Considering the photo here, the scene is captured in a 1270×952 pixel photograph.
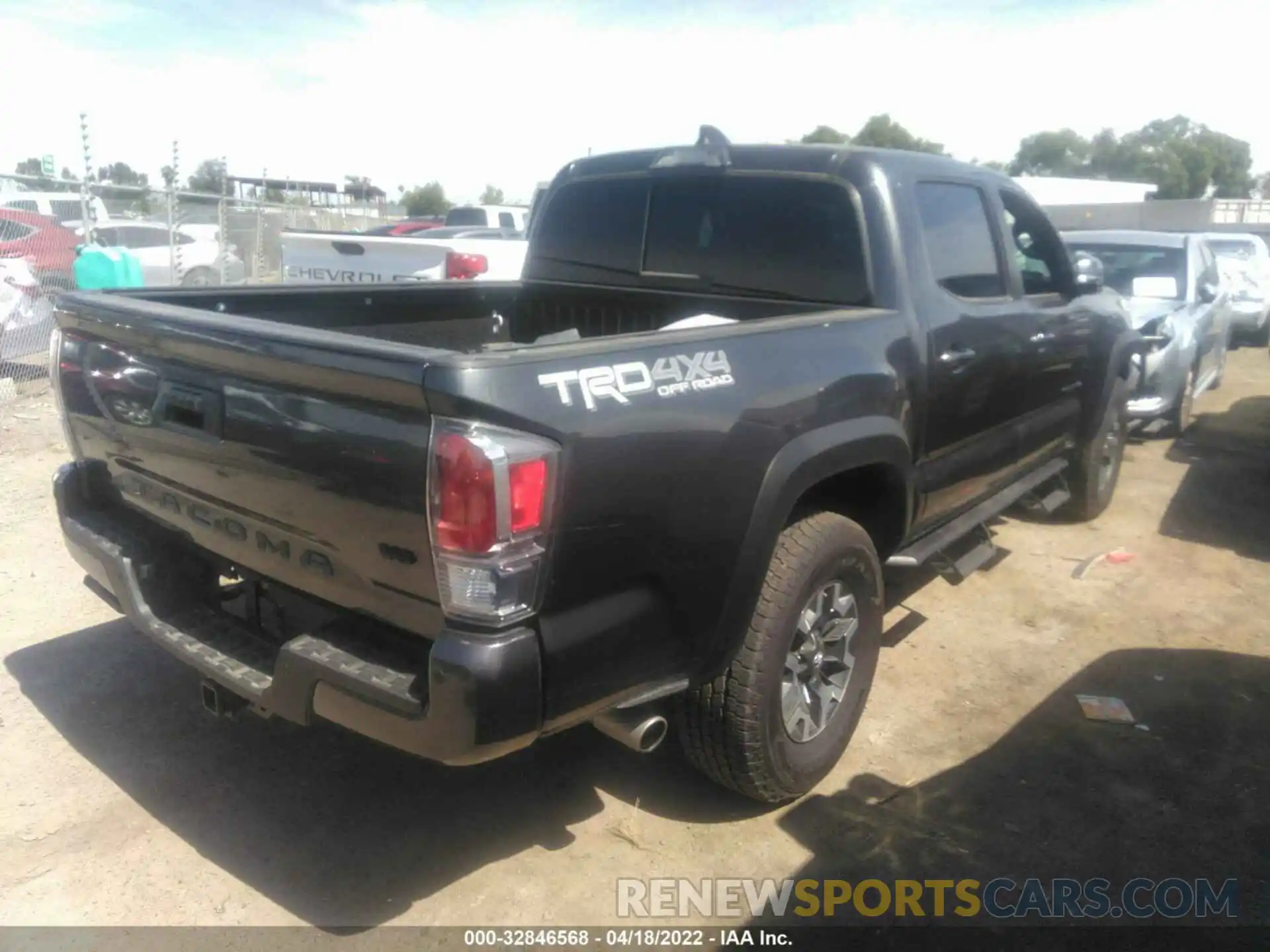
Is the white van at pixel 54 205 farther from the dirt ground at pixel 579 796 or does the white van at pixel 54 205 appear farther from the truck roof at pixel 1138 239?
the truck roof at pixel 1138 239

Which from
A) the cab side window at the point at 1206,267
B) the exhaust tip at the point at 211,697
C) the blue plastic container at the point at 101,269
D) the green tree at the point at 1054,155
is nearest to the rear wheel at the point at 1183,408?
the cab side window at the point at 1206,267

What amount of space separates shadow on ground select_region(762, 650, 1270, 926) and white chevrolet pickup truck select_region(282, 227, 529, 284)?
15.9 ft

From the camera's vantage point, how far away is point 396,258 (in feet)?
24.4

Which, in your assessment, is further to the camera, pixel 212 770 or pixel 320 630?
pixel 212 770

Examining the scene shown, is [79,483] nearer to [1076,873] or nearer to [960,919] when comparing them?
[960,919]

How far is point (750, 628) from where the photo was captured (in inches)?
111

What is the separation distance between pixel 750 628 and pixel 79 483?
222 centimetres

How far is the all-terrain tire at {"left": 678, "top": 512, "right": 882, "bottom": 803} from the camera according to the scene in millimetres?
2814

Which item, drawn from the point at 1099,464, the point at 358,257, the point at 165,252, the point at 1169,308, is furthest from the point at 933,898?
the point at 165,252

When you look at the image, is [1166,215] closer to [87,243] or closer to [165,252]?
[165,252]

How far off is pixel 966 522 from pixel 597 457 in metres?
2.53

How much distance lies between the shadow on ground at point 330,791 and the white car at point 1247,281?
511 inches

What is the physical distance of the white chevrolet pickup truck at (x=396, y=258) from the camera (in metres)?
7.34

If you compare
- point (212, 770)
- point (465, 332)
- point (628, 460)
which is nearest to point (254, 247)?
point (465, 332)
